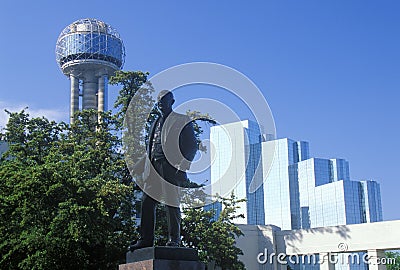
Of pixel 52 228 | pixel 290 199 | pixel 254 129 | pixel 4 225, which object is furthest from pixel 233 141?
pixel 290 199

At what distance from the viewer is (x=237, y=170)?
37.0 feet

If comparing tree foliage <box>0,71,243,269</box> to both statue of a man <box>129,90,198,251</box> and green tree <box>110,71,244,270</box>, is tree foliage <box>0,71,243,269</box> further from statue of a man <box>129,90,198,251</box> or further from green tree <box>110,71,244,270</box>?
statue of a man <box>129,90,198,251</box>

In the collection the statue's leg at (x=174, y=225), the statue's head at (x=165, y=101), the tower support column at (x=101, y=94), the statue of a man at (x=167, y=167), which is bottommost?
the statue's leg at (x=174, y=225)

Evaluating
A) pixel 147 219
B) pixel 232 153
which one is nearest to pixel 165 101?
pixel 147 219

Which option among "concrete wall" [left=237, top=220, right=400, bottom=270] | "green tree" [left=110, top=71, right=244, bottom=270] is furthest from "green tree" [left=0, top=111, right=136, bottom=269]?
"concrete wall" [left=237, top=220, right=400, bottom=270]

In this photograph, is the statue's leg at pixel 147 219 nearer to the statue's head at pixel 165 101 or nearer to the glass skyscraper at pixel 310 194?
the statue's head at pixel 165 101

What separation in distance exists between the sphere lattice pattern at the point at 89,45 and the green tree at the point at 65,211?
56339mm

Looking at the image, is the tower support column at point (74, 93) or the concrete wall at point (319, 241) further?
the tower support column at point (74, 93)

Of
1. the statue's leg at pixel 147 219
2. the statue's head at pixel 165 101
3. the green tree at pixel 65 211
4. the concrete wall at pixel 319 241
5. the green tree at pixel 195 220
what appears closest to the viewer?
the statue's leg at pixel 147 219

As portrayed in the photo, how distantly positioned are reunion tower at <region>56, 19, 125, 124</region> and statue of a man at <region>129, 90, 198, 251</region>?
67.6 metres

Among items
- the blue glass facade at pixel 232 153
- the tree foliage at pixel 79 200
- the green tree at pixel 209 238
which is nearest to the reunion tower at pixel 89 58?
the tree foliage at pixel 79 200

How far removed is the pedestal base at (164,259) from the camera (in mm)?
8391

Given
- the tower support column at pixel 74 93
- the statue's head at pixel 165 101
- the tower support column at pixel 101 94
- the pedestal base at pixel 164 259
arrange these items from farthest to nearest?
the tower support column at pixel 74 93, the tower support column at pixel 101 94, the statue's head at pixel 165 101, the pedestal base at pixel 164 259

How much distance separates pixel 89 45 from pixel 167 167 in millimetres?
70325
